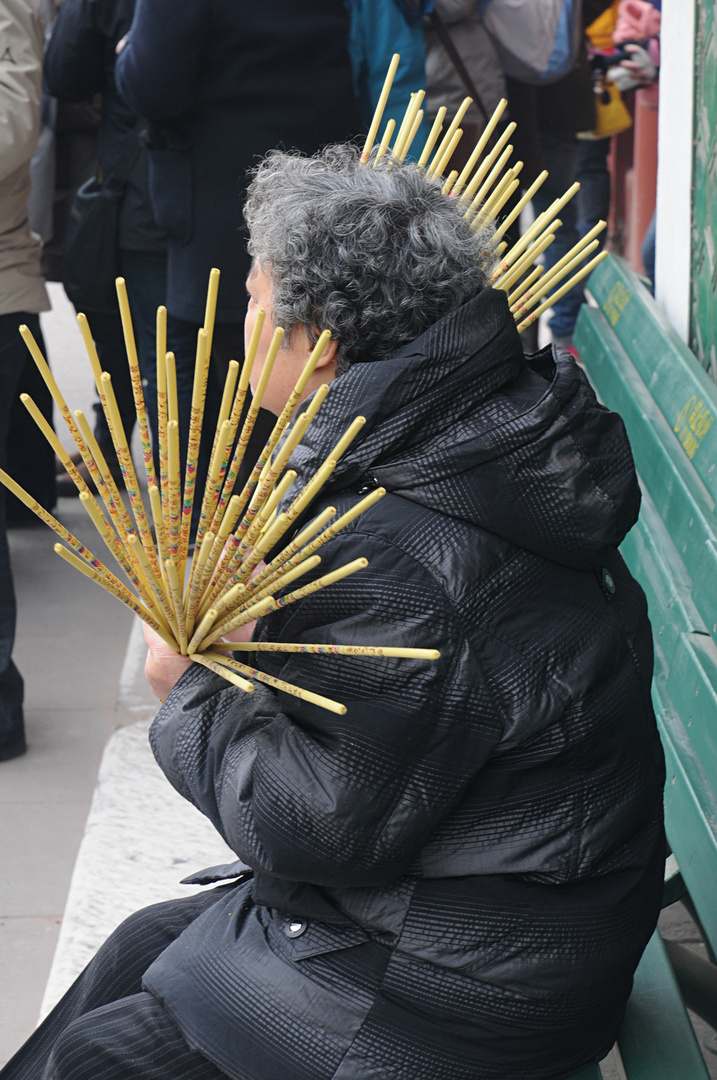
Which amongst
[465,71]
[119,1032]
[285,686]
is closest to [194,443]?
[285,686]

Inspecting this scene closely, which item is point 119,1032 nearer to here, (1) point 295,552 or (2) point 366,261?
(1) point 295,552

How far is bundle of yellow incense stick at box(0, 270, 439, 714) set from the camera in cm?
128

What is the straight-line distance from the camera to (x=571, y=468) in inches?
55.2

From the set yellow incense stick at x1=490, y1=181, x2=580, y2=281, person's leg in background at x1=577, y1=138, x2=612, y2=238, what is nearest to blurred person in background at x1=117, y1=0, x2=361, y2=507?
A: yellow incense stick at x1=490, y1=181, x2=580, y2=281

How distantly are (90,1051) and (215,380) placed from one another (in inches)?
106

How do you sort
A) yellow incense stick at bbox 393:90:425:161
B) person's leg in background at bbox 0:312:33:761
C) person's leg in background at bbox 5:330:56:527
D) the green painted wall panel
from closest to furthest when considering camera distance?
yellow incense stick at bbox 393:90:425:161, the green painted wall panel, person's leg in background at bbox 0:312:33:761, person's leg in background at bbox 5:330:56:527

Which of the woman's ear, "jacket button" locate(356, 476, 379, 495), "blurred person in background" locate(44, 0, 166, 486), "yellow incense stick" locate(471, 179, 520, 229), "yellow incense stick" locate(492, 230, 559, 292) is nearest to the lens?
"jacket button" locate(356, 476, 379, 495)

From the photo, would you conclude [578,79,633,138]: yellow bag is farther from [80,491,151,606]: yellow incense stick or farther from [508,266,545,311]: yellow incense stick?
[80,491,151,606]: yellow incense stick

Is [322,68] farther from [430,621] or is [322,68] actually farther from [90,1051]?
[90,1051]

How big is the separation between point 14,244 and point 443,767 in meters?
2.34

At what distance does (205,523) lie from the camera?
140cm

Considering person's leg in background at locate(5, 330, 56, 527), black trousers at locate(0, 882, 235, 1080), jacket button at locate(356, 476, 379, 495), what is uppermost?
jacket button at locate(356, 476, 379, 495)

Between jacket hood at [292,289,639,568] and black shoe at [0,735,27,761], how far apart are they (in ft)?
6.90

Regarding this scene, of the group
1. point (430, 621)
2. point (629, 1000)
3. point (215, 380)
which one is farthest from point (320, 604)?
point (215, 380)
